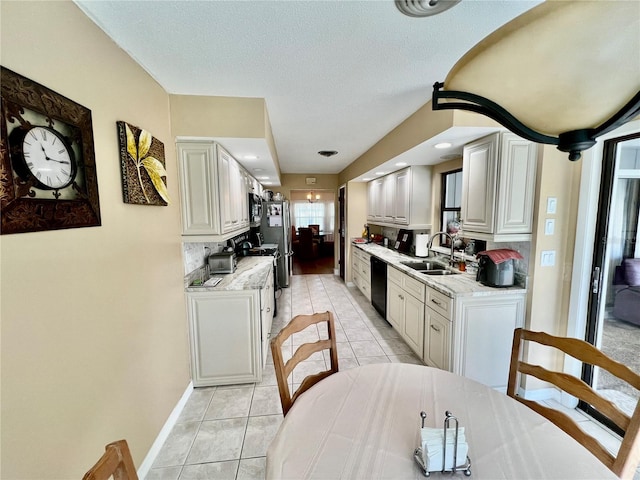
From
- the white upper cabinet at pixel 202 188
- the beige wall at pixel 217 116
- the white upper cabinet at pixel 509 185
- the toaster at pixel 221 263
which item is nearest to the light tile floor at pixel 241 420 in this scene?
the toaster at pixel 221 263

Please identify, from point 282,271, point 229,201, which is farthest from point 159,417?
point 282,271

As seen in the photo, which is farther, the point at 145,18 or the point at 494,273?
the point at 494,273

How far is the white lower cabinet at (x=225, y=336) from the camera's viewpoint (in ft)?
7.60

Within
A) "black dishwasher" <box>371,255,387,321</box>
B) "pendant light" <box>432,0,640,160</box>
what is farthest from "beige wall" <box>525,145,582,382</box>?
"pendant light" <box>432,0,640,160</box>

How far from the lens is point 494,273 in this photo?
7.23 feet

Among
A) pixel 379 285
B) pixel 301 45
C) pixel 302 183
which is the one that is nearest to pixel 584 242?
pixel 379 285

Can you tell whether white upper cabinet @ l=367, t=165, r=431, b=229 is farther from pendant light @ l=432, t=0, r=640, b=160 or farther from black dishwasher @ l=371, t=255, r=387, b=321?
pendant light @ l=432, t=0, r=640, b=160

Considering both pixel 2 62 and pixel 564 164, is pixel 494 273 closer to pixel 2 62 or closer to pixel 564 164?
pixel 564 164

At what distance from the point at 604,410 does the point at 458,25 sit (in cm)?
179

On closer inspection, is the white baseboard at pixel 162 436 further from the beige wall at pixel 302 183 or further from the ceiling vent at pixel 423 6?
the beige wall at pixel 302 183

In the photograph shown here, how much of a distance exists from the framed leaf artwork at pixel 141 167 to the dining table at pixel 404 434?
1468 millimetres

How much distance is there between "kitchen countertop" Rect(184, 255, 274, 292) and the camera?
7.59 ft

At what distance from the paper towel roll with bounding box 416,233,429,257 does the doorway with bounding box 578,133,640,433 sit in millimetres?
1783

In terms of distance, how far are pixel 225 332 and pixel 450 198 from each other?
3.12 m
